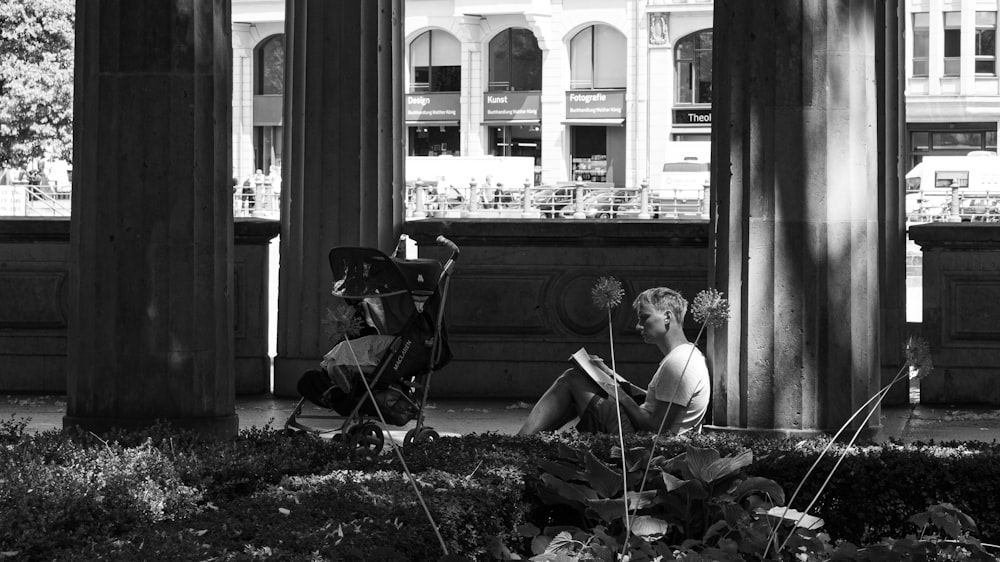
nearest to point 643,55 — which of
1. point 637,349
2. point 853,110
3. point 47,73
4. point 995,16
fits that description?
point 995,16

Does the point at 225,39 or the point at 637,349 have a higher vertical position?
the point at 225,39

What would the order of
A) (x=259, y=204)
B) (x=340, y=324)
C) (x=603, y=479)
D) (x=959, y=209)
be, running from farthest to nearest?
(x=259, y=204), (x=959, y=209), (x=340, y=324), (x=603, y=479)

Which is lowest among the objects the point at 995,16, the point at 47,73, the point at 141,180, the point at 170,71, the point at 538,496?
the point at 538,496

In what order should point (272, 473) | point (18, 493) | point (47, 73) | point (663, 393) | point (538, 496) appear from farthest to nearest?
point (47, 73)
point (663, 393)
point (272, 473)
point (538, 496)
point (18, 493)

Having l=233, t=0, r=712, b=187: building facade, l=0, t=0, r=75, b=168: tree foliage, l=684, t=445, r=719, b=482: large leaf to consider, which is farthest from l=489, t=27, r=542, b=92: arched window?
l=684, t=445, r=719, b=482: large leaf

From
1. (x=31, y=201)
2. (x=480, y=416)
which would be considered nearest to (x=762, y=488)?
(x=480, y=416)

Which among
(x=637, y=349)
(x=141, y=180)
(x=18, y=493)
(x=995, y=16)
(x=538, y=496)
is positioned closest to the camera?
(x=18, y=493)

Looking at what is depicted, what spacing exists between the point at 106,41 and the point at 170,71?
40cm

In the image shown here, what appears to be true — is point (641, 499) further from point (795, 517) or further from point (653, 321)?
point (653, 321)

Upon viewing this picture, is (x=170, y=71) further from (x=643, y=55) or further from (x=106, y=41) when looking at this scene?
(x=643, y=55)

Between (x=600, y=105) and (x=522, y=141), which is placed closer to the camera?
(x=600, y=105)

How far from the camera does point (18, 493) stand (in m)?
4.92

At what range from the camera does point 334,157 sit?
483 inches

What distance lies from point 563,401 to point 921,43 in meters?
48.1
